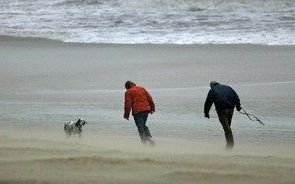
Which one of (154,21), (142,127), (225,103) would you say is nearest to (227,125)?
(225,103)

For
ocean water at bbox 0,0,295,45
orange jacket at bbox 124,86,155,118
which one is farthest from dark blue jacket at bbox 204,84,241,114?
ocean water at bbox 0,0,295,45

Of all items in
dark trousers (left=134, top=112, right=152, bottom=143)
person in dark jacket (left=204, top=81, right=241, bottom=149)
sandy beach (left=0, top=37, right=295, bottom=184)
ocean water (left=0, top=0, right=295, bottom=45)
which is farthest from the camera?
ocean water (left=0, top=0, right=295, bottom=45)

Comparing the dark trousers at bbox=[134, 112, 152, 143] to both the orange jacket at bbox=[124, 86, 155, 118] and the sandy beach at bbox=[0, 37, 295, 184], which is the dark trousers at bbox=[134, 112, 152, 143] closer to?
the orange jacket at bbox=[124, 86, 155, 118]

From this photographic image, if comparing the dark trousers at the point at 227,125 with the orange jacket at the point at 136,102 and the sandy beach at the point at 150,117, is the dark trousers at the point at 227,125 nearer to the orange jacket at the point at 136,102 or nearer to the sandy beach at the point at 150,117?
the sandy beach at the point at 150,117

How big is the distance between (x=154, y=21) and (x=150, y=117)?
1977 centimetres

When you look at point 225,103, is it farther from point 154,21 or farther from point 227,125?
point 154,21

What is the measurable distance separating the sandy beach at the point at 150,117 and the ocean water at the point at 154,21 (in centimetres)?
170

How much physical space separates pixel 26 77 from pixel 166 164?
14.8 meters

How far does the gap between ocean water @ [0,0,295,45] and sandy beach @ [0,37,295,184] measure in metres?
1.70

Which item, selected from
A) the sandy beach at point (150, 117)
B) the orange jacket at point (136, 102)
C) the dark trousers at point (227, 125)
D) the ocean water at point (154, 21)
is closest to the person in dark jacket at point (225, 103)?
the dark trousers at point (227, 125)

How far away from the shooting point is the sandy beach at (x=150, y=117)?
805 centimetres

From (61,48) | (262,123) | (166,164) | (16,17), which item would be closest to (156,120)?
(262,123)

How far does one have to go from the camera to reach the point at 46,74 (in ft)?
75.8

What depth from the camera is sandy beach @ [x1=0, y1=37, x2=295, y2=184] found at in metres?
8.05
